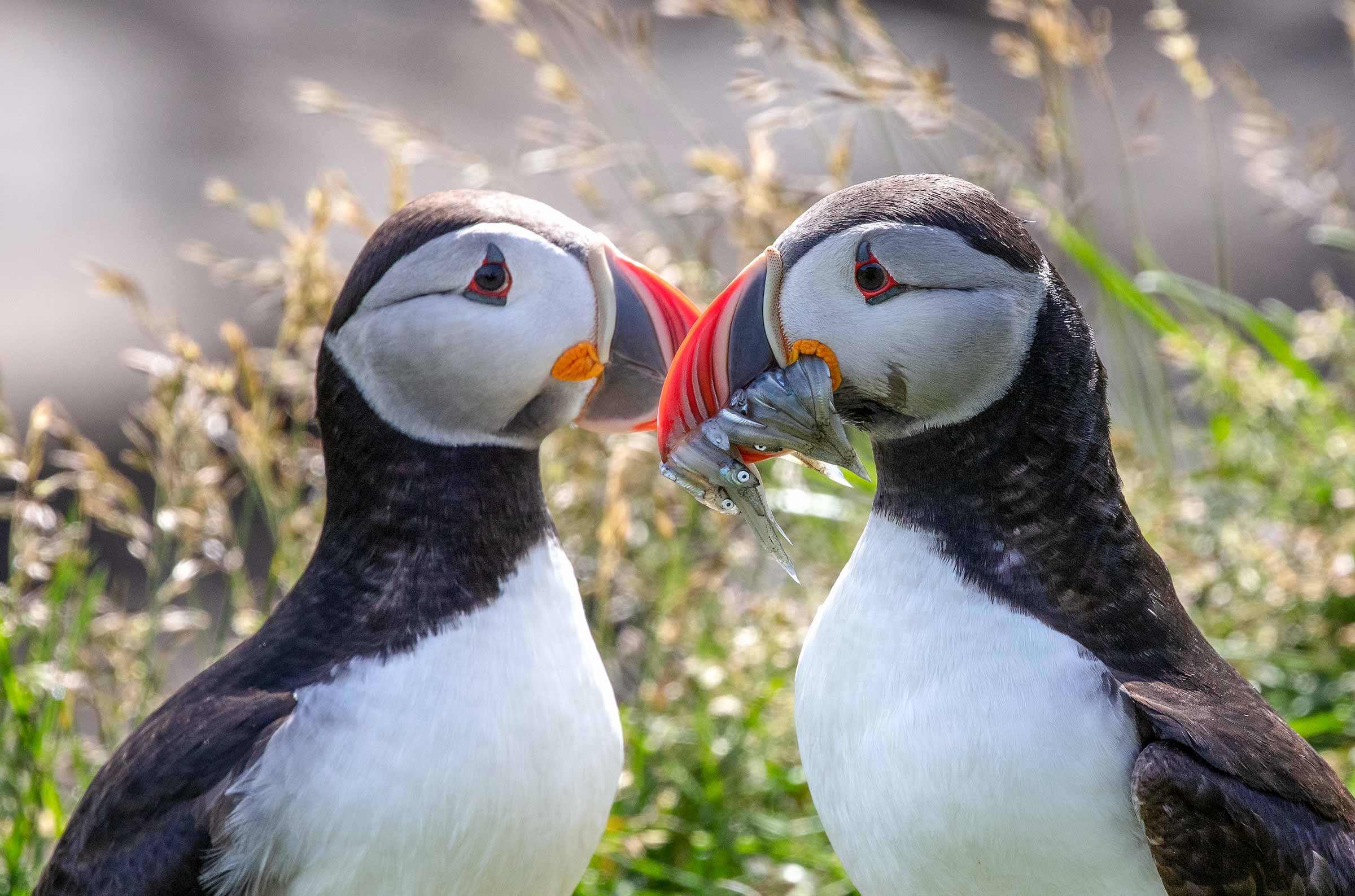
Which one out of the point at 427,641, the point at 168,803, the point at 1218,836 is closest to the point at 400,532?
the point at 427,641

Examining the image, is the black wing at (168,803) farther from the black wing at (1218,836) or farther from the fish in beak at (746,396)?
the black wing at (1218,836)

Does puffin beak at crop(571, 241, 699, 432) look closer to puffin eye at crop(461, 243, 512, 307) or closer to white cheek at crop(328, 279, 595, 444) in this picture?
white cheek at crop(328, 279, 595, 444)

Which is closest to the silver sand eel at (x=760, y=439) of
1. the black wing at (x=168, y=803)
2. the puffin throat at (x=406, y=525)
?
the puffin throat at (x=406, y=525)

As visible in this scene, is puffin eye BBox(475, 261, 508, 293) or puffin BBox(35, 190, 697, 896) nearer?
puffin BBox(35, 190, 697, 896)

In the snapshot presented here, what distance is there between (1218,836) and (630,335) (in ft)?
4.24

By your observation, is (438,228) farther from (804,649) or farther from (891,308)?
(804,649)

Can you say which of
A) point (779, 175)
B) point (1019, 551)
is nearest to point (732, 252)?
point (779, 175)

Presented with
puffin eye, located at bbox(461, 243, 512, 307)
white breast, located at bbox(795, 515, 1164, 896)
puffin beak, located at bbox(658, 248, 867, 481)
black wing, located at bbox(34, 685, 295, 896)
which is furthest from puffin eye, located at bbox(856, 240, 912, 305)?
black wing, located at bbox(34, 685, 295, 896)

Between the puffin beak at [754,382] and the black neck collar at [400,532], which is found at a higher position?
the puffin beak at [754,382]

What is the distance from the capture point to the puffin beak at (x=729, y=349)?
2330 millimetres

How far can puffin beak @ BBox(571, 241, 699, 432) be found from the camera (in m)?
2.64

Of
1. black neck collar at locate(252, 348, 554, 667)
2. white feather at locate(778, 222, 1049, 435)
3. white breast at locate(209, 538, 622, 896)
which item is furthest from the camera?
black neck collar at locate(252, 348, 554, 667)

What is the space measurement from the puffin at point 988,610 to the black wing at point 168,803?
878 mm

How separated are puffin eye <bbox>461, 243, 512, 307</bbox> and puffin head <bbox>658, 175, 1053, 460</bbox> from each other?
395mm
